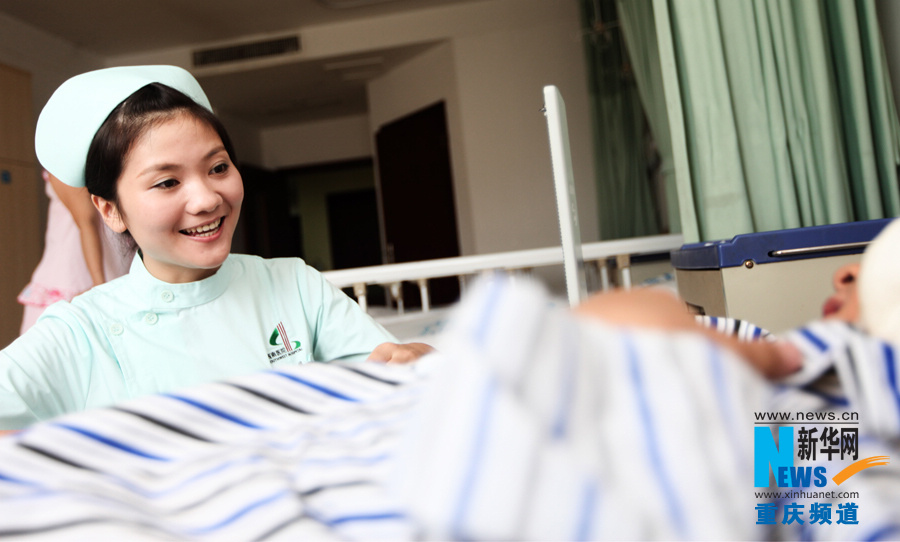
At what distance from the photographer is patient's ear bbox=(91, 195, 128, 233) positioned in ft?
3.13

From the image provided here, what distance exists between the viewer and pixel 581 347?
0.33m

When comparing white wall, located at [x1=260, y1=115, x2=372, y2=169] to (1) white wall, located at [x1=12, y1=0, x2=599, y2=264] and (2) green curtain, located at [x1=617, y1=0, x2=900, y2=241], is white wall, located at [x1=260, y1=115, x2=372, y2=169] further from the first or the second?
(2) green curtain, located at [x1=617, y1=0, x2=900, y2=241]

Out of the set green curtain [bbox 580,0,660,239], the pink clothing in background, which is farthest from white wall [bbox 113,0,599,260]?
the pink clothing in background

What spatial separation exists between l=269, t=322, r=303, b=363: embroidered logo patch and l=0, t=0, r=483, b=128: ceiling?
394 cm

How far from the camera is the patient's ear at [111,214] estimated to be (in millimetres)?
955

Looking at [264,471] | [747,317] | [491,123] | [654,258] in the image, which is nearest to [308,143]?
[491,123]

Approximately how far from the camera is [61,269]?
2.29 meters

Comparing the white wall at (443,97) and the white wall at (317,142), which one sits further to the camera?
the white wall at (317,142)

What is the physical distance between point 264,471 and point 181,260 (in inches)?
22.0

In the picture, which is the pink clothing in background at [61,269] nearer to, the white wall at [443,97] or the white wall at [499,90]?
the white wall at [499,90]

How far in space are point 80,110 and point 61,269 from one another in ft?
5.58

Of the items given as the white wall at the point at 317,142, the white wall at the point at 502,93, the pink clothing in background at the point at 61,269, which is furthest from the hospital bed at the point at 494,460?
the white wall at the point at 317,142

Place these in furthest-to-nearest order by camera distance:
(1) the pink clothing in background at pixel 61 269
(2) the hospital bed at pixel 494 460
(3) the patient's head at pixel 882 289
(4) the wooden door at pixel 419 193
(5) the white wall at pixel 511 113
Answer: (4) the wooden door at pixel 419 193
(5) the white wall at pixel 511 113
(1) the pink clothing in background at pixel 61 269
(3) the patient's head at pixel 882 289
(2) the hospital bed at pixel 494 460

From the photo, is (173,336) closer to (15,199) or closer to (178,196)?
(178,196)
